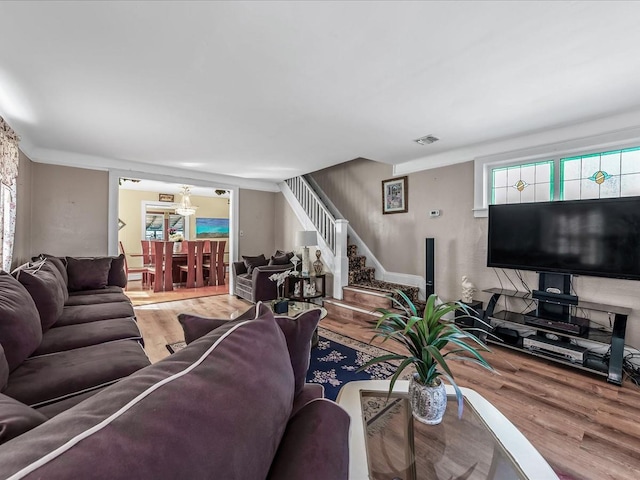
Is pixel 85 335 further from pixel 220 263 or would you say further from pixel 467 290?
pixel 220 263

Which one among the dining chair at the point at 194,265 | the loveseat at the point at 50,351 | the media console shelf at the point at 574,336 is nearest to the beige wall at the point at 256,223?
the dining chair at the point at 194,265

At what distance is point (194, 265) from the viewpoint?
6203 mm

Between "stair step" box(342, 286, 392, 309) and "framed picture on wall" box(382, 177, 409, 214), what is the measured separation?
1.37 meters

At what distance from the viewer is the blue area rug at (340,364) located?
7.67ft

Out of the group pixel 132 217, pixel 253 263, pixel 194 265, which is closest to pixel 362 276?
pixel 253 263

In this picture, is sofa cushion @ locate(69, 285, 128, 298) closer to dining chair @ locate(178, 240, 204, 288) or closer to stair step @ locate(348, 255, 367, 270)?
dining chair @ locate(178, 240, 204, 288)

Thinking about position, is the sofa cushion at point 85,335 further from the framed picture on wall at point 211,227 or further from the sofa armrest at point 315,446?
the framed picture on wall at point 211,227

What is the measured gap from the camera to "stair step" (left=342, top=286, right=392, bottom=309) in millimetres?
3955

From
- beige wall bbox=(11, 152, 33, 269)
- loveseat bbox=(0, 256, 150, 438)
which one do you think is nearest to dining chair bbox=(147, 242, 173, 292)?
beige wall bbox=(11, 152, 33, 269)

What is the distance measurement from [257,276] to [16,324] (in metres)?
3.19

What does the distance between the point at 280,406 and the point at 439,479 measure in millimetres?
710

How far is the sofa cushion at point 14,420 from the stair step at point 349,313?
3.39 meters

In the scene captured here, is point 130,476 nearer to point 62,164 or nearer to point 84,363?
point 84,363

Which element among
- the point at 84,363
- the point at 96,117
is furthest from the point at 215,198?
the point at 84,363
